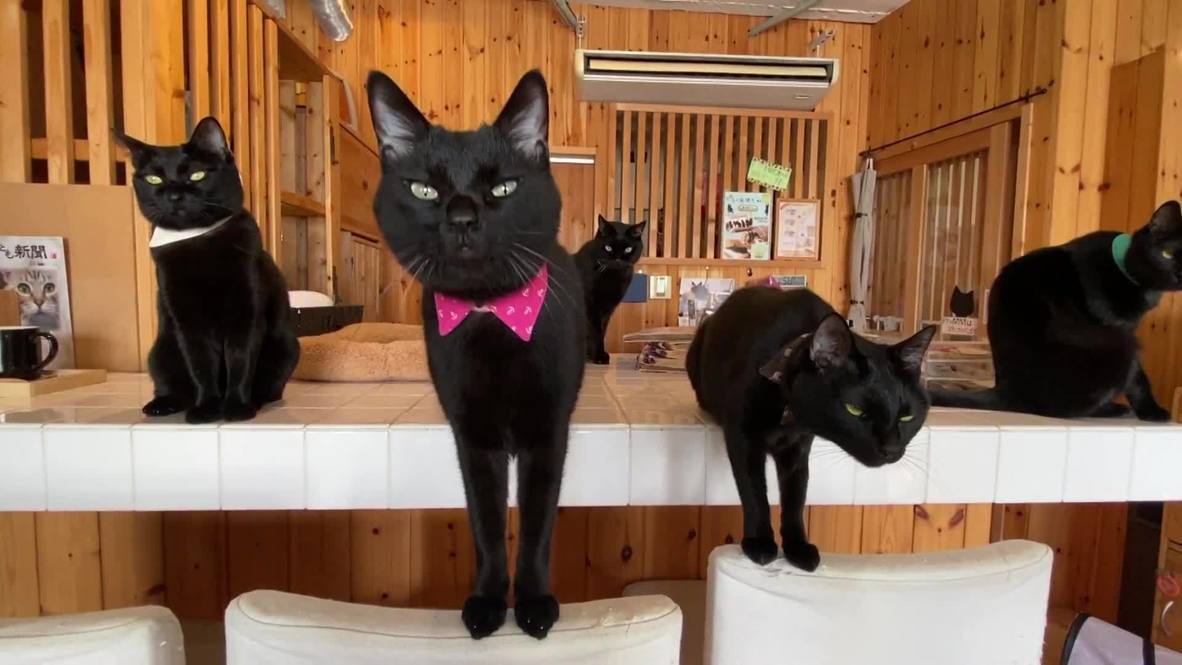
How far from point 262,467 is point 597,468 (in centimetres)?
44

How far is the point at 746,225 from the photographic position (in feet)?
10.3

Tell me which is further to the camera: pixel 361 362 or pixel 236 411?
pixel 361 362

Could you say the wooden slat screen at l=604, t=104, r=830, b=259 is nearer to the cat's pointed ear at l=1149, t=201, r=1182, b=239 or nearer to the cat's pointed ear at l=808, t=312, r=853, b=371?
the cat's pointed ear at l=1149, t=201, r=1182, b=239

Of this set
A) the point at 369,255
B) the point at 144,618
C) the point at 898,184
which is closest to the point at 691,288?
the point at 898,184

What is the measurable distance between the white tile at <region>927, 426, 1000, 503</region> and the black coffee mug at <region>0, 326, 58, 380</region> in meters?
1.38

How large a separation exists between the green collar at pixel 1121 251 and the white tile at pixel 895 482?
1.45 ft

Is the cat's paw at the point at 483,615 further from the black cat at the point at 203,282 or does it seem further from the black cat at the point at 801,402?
the black cat at the point at 203,282

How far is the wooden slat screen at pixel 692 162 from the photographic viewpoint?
121 inches

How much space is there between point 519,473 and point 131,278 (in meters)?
1.02

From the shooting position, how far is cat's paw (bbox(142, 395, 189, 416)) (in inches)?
33.5

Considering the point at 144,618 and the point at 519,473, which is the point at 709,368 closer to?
the point at 519,473

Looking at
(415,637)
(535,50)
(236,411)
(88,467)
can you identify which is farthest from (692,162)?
(415,637)

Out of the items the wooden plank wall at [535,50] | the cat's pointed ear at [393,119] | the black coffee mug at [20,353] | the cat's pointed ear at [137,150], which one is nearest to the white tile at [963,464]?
the cat's pointed ear at [393,119]

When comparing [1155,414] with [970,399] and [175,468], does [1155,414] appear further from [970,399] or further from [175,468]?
[175,468]
